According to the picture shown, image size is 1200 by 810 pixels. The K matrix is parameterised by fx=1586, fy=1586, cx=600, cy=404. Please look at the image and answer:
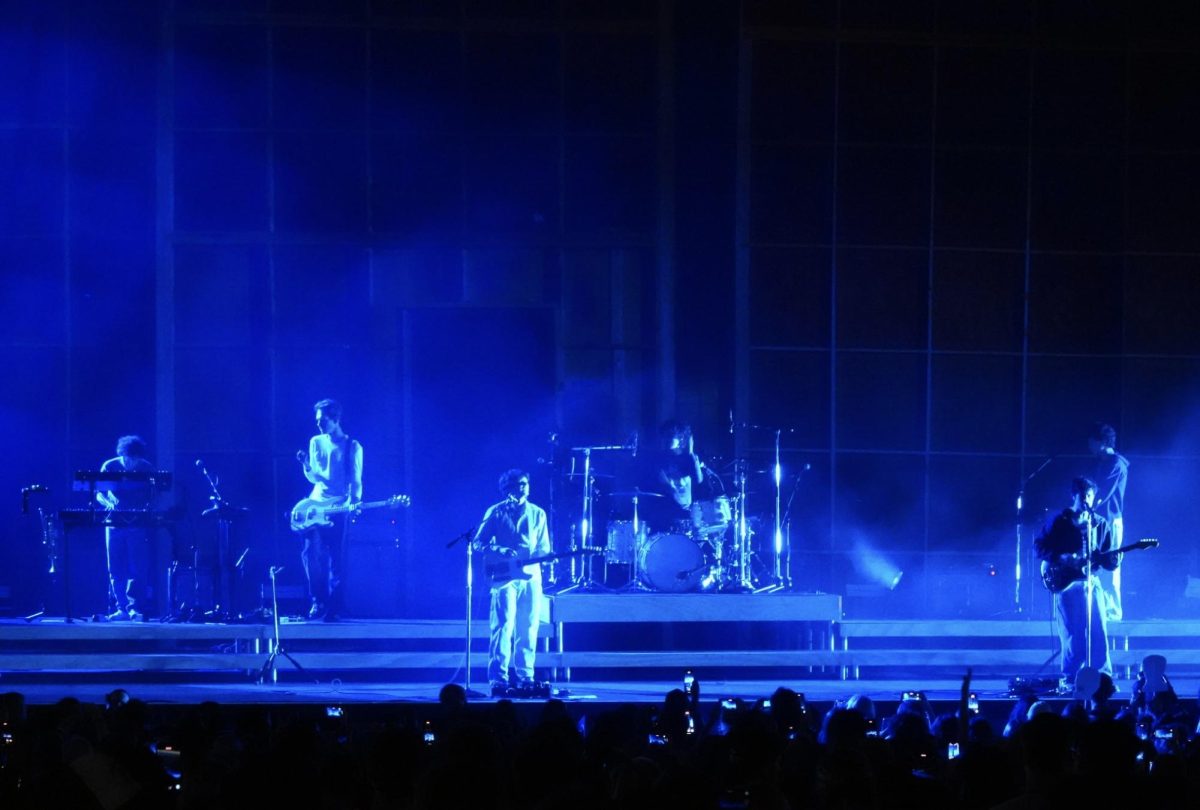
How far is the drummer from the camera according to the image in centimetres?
1628

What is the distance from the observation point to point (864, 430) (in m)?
18.2

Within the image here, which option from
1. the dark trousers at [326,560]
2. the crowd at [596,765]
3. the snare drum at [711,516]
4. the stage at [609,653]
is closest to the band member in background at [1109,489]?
the stage at [609,653]

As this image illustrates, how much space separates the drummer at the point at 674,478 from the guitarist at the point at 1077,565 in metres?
3.70

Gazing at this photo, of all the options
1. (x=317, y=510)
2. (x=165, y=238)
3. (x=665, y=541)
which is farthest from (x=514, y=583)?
(x=165, y=238)

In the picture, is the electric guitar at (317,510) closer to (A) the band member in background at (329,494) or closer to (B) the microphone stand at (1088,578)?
(A) the band member in background at (329,494)

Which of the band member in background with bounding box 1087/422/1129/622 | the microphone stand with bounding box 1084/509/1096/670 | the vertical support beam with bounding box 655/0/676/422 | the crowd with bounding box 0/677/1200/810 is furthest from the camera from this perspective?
the vertical support beam with bounding box 655/0/676/422

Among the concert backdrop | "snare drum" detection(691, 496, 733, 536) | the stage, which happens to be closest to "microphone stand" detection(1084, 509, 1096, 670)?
the stage

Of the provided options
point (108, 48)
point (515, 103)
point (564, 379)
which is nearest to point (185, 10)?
point (108, 48)

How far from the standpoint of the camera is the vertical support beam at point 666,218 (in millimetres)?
17766

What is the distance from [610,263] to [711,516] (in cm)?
337

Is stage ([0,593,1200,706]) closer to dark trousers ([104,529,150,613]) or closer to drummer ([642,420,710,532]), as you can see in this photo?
dark trousers ([104,529,150,613])

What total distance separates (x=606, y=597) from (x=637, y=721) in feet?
22.4

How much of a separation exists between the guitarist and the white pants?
4.57 metres

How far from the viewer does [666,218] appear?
1780cm
